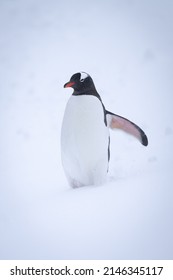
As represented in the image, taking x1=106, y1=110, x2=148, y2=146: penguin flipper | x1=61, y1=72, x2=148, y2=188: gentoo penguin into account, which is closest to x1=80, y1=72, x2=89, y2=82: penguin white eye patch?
x1=61, y1=72, x2=148, y2=188: gentoo penguin

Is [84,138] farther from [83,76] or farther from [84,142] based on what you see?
[83,76]

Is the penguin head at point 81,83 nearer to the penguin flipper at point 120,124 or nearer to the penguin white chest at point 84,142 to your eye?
the penguin white chest at point 84,142

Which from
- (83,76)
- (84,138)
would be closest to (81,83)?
(83,76)

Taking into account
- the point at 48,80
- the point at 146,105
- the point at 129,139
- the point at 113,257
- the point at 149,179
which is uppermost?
the point at 48,80

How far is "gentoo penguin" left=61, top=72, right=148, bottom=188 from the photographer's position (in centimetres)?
146

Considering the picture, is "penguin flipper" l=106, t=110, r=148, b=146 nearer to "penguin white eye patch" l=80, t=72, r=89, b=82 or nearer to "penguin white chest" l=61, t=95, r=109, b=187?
"penguin white chest" l=61, t=95, r=109, b=187

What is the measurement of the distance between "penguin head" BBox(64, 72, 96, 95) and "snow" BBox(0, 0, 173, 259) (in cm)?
27

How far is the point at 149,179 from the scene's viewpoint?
145cm

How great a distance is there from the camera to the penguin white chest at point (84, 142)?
4.80 feet

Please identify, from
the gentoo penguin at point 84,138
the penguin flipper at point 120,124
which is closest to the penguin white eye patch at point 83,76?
the gentoo penguin at point 84,138

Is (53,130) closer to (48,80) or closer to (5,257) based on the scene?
(48,80)

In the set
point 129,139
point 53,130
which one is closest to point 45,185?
point 53,130

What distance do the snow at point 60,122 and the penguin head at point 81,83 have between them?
0.27 metres

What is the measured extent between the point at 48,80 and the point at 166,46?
60 centimetres
